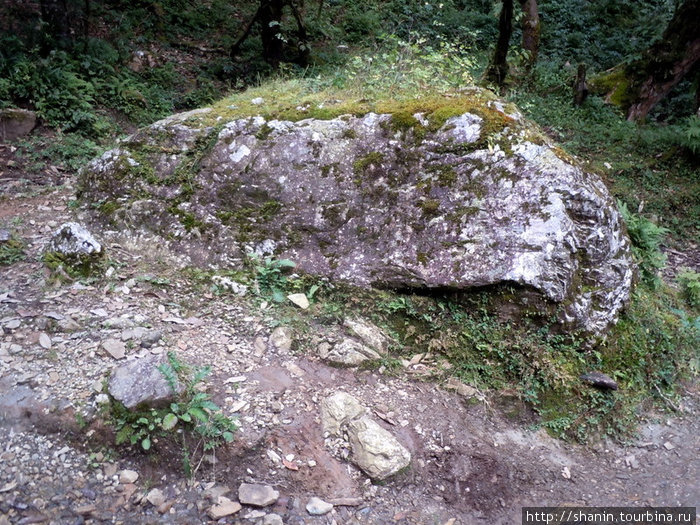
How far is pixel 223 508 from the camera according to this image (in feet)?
10.7

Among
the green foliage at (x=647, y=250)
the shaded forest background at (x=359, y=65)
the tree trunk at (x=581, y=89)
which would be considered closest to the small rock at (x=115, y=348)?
the shaded forest background at (x=359, y=65)

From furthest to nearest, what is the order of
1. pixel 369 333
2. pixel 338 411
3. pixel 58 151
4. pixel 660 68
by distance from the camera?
pixel 660 68 < pixel 58 151 < pixel 369 333 < pixel 338 411

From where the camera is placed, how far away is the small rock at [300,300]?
491 cm

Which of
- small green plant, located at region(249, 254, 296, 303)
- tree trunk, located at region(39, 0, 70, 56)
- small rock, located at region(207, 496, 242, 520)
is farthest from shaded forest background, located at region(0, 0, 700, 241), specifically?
small rock, located at region(207, 496, 242, 520)

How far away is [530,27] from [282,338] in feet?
39.1

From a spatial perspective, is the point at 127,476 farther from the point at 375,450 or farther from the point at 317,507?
the point at 375,450

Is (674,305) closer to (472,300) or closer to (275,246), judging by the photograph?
(472,300)

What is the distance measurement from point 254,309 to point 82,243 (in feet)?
6.32

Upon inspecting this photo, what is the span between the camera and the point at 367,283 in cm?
501

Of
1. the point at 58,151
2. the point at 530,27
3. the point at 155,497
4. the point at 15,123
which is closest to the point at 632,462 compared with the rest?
the point at 155,497

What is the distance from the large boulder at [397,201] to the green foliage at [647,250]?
0.94 m

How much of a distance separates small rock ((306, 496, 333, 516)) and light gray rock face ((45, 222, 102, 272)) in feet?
10.7

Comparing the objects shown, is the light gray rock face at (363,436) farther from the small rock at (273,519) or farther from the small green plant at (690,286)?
the small green plant at (690,286)

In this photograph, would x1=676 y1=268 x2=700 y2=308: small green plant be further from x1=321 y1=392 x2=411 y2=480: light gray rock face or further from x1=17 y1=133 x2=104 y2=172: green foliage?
x1=17 y1=133 x2=104 y2=172: green foliage
